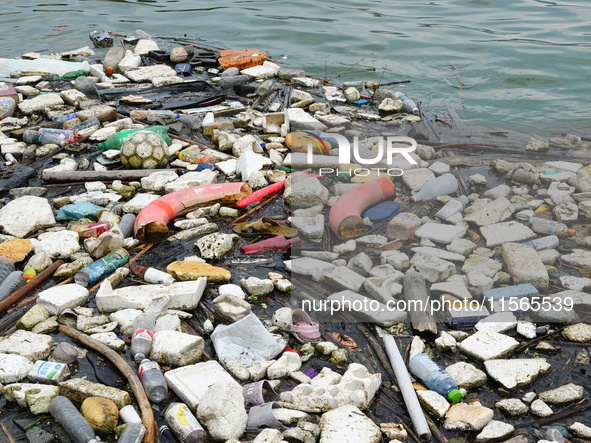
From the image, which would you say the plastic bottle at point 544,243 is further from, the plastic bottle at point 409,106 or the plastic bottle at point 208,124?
the plastic bottle at point 208,124

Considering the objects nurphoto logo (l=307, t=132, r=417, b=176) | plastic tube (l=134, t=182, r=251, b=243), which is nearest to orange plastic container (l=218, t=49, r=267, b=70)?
nurphoto logo (l=307, t=132, r=417, b=176)

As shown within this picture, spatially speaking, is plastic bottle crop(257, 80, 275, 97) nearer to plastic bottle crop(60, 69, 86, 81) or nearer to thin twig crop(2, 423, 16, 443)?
plastic bottle crop(60, 69, 86, 81)

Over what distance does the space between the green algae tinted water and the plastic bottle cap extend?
533cm

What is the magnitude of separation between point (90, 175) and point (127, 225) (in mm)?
1165

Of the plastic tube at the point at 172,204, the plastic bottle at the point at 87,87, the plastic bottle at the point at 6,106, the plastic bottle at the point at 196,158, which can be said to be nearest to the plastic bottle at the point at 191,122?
the plastic bottle at the point at 196,158

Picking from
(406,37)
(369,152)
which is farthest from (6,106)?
(406,37)

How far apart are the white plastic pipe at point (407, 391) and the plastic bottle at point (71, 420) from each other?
4.69 ft

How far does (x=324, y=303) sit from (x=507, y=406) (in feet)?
4.06

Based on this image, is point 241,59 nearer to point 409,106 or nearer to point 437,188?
point 409,106

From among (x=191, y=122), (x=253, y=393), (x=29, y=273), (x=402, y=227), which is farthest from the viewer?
(x=191, y=122)

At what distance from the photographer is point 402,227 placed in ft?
14.0

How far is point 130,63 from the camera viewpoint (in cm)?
884

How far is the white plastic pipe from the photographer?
8.98 feet

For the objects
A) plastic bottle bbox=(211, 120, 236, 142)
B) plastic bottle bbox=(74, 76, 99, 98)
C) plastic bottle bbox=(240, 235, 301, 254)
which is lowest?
plastic bottle bbox=(240, 235, 301, 254)
